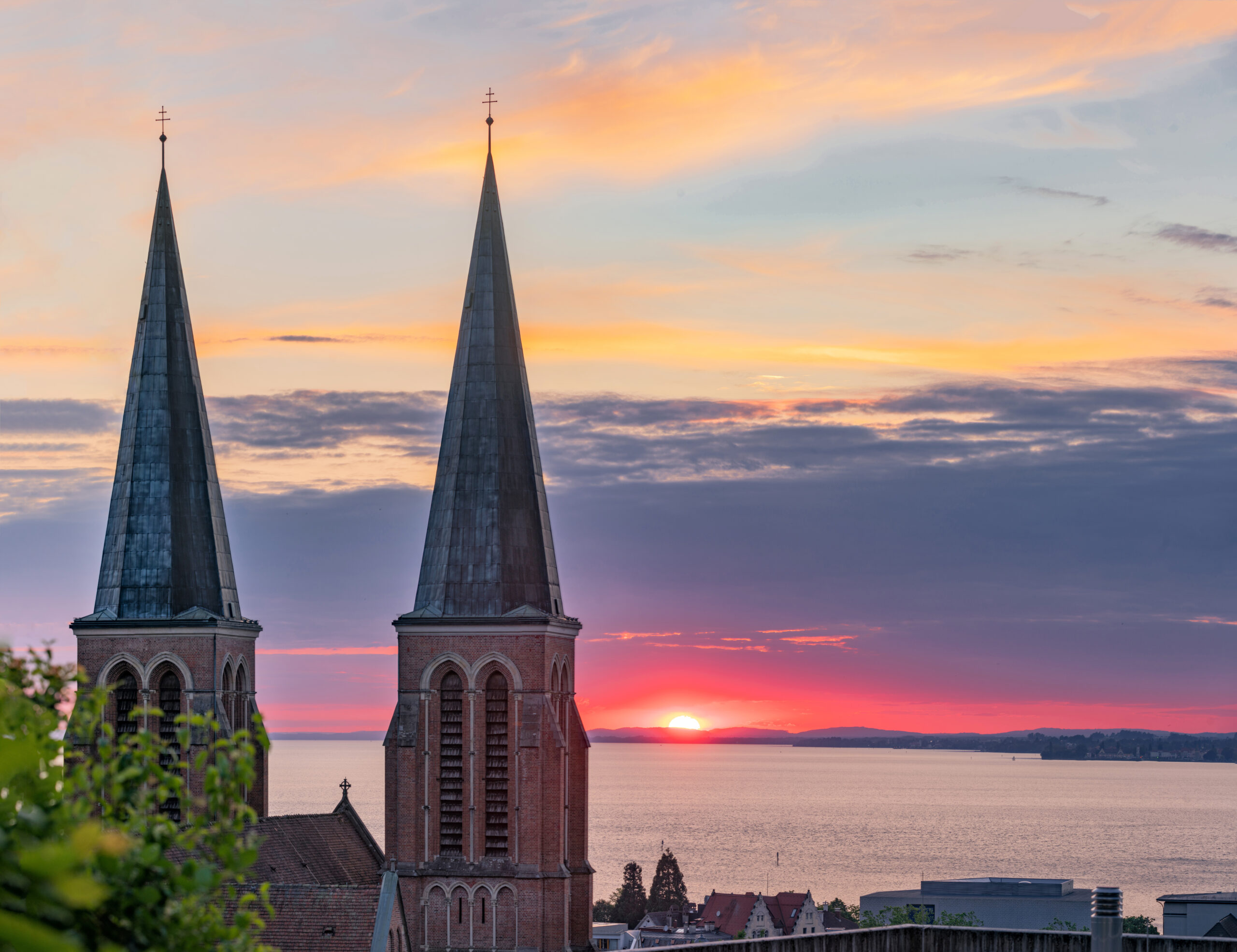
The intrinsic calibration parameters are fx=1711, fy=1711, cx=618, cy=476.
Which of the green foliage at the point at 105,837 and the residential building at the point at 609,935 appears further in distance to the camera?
the residential building at the point at 609,935

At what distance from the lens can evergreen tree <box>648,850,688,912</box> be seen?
4872 inches

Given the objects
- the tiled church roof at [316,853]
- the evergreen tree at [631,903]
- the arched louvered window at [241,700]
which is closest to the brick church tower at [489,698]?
the tiled church roof at [316,853]

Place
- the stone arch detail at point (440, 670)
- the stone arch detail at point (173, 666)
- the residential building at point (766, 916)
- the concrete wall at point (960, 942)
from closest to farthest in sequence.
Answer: the concrete wall at point (960, 942) < the stone arch detail at point (173, 666) < the stone arch detail at point (440, 670) < the residential building at point (766, 916)

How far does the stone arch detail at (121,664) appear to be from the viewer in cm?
4425

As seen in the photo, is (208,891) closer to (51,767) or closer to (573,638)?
(51,767)

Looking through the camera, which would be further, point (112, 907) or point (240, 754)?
point (240, 754)

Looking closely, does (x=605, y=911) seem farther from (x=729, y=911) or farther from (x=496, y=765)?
(x=496, y=765)

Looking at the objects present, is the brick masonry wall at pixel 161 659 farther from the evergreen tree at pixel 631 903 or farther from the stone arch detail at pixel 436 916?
the evergreen tree at pixel 631 903

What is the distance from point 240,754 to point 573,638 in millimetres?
40371

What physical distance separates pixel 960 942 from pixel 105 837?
1290 centimetres

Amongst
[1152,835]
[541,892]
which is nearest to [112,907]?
[541,892]

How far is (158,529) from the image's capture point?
4456cm

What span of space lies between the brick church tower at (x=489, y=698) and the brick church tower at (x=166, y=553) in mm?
4738

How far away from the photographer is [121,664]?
44.4 metres
